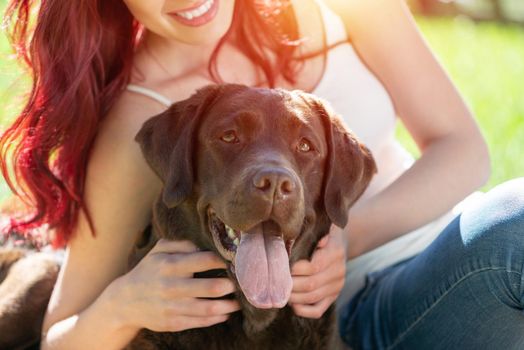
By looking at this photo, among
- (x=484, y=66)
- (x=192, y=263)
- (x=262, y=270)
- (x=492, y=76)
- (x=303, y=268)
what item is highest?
(x=262, y=270)

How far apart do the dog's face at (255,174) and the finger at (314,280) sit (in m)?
0.11

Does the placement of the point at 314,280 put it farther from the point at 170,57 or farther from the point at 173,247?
the point at 170,57

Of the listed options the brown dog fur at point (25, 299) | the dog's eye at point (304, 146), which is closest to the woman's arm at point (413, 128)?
the dog's eye at point (304, 146)

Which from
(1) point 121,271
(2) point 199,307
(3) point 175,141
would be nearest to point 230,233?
(2) point 199,307

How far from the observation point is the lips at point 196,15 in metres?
3.88

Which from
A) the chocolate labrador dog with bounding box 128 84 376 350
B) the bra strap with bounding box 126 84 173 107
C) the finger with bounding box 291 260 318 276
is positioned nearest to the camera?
the chocolate labrador dog with bounding box 128 84 376 350

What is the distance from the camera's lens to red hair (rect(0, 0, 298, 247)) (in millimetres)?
3924

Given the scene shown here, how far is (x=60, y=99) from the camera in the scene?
3936 millimetres

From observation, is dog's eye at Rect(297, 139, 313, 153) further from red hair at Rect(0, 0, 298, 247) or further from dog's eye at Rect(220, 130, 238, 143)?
red hair at Rect(0, 0, 298, 247)

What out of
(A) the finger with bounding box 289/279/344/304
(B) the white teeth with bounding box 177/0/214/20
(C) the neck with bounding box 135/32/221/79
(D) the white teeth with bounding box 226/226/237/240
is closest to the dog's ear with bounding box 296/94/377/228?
(A) the finger with bounding box 289/279/344/304

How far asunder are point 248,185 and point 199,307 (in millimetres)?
644

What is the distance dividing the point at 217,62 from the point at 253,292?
1.58 m

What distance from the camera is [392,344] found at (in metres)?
4.11

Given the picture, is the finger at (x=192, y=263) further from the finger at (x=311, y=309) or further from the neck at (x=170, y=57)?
the neck at (x=170, y=57)
